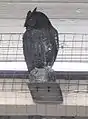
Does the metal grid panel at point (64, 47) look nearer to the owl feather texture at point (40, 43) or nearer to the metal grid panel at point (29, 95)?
the metal grid panel at point (29, 95)

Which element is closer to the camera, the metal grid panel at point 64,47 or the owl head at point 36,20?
the owl head at point 36,20

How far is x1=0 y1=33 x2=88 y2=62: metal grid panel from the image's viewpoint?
72.7 inches

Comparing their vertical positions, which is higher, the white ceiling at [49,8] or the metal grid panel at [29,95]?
the white ceiling at [49,8]

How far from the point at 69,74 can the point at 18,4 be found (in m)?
0.56

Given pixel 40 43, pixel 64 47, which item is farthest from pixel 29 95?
pixel 64 47

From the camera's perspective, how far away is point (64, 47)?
1.83 metres

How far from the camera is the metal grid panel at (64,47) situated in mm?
1846

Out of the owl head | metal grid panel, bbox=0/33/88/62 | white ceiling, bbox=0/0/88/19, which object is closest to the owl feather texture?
the owl head

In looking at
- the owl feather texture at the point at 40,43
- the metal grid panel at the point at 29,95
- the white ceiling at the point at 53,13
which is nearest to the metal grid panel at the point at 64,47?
the white ceiling at the point at 53,13

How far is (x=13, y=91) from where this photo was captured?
1495mm

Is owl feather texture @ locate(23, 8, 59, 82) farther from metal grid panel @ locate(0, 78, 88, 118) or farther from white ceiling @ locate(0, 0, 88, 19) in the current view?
white ceiling @ locate(0, 0, 88, 19)

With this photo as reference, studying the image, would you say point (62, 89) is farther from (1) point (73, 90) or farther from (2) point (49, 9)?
(2) point (49, 9)

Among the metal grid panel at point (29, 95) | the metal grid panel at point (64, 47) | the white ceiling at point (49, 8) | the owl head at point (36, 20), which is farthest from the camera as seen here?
A: the metal grid panel at point (64, 47)

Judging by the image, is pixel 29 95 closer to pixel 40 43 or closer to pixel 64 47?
pixel 40 43
